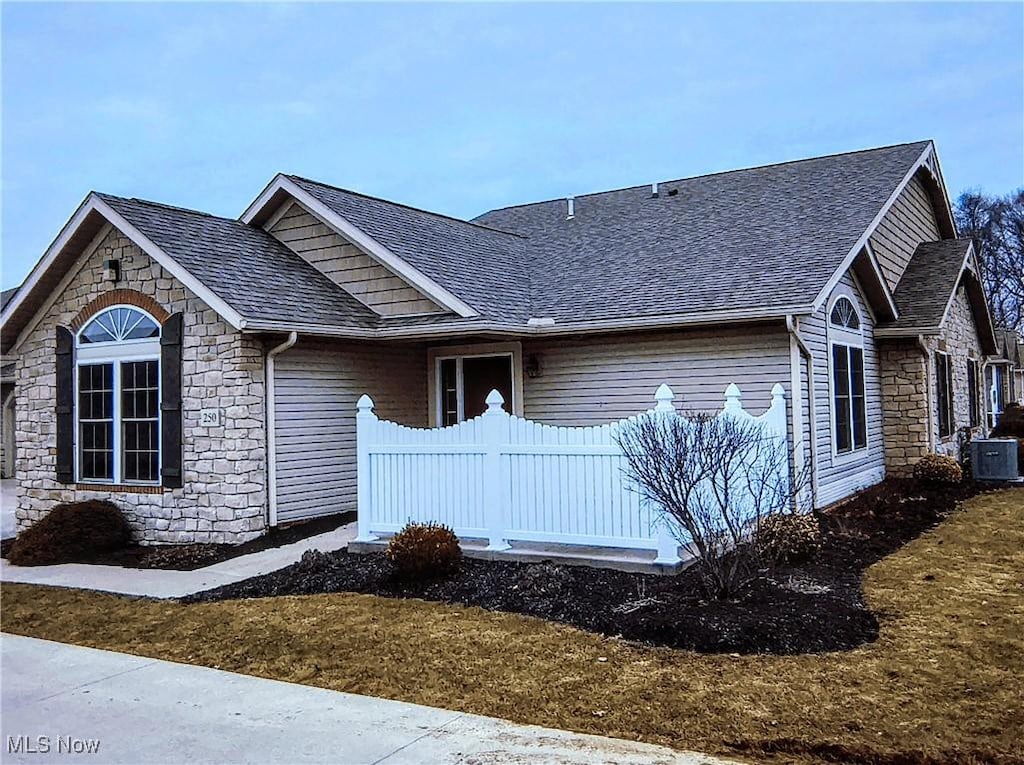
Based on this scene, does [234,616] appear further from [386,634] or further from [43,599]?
[43,599]

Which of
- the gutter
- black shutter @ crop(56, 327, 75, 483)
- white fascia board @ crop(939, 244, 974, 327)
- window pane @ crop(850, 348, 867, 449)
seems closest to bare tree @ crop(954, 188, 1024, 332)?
white fascia board @ crop(939, 244, 974, 327)

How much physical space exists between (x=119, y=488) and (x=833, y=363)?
988 cm

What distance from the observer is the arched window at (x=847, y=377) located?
11.8 metres

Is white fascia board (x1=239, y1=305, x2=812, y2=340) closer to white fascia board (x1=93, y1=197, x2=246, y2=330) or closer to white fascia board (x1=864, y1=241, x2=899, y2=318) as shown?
white fascia board (x1=93, y1=197, x2=246, y2=330)

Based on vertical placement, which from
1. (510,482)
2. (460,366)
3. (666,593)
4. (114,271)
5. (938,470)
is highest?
(114,271)

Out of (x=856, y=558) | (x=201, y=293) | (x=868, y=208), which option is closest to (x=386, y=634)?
(x=856, y=558)

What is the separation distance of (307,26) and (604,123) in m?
18.8

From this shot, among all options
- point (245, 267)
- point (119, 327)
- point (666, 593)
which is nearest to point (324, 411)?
point (245, 267)

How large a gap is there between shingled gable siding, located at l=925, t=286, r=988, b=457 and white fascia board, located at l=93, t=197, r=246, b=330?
10.9 metres

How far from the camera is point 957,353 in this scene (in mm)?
16781

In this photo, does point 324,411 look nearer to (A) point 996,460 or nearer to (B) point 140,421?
(B) point 140,421

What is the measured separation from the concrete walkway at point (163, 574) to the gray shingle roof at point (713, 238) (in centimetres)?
479

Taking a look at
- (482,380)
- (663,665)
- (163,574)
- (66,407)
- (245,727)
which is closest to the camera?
(245,727)

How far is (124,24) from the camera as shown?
12734 millimetres
